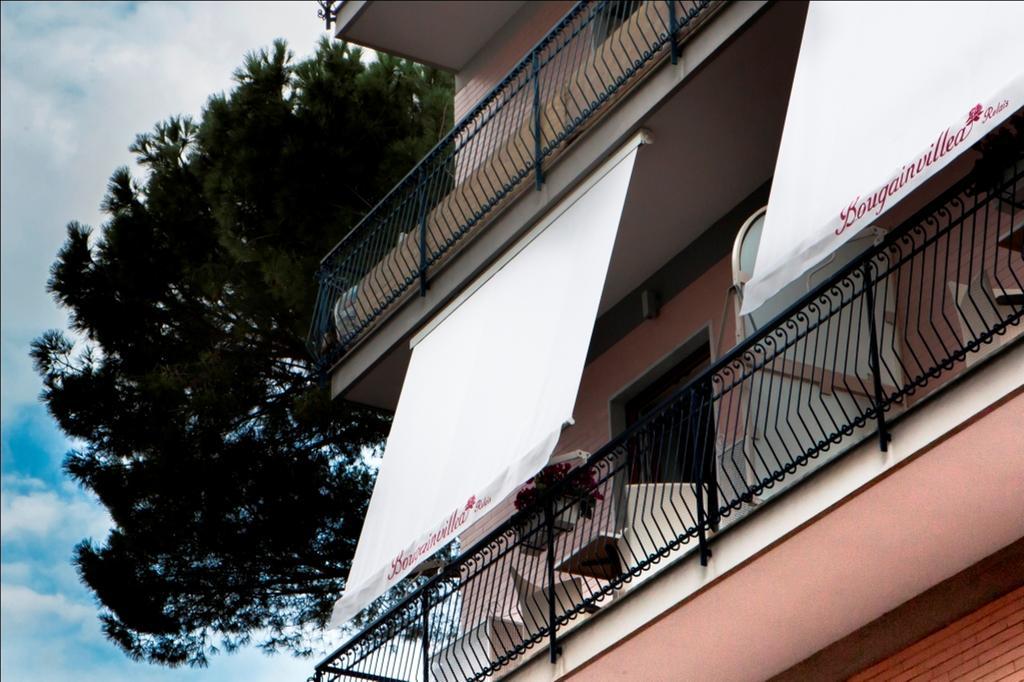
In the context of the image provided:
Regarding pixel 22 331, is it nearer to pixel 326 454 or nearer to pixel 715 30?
pixel 326 454

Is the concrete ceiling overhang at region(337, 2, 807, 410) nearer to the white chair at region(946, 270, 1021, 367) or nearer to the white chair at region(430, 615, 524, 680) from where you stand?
the white chair at region(946, 270, 1021, 367)

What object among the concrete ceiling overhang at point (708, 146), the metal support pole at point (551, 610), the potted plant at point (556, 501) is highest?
the concrete ceiling overhang at point (708, 146)

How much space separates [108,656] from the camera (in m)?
20.2

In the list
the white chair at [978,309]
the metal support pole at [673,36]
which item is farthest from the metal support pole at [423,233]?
the white chair at [978,309]

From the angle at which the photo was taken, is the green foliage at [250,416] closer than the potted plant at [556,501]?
No

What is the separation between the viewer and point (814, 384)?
1012cm

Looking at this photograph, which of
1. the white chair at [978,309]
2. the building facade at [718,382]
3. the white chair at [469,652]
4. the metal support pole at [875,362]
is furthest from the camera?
the white chair at [469,652]

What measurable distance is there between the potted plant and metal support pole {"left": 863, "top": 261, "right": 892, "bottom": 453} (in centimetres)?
225

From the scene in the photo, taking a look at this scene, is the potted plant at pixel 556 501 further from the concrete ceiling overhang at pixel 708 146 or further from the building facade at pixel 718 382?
the concrete ceiling overhang at pixel 708 146

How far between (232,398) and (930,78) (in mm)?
12736

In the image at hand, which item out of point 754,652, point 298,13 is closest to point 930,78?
point 754,652

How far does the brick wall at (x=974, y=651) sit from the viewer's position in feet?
29.5

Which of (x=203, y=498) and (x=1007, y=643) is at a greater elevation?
(x=203, y=498)

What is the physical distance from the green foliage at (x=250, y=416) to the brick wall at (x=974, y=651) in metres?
11.4
